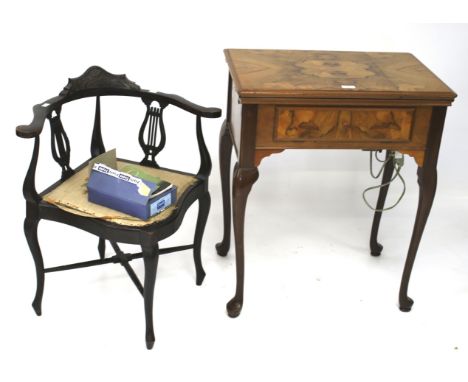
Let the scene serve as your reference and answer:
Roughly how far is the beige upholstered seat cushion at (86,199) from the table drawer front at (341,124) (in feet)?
1.45

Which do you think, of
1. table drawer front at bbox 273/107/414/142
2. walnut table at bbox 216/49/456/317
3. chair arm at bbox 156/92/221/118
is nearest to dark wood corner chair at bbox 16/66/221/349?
chair arm at bbox 156/92/221/118

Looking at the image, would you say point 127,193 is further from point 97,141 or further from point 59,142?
point 97,141

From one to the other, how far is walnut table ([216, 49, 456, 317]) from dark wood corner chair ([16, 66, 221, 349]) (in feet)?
0.66

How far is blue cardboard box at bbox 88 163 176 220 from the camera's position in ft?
8.09

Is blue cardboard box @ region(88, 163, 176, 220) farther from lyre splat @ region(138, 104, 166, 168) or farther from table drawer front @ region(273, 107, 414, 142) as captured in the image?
table drawer front @ region(273, 107, 414, 142)

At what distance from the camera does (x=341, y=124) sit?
2.45 metres

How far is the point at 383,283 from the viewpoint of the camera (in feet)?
9.89

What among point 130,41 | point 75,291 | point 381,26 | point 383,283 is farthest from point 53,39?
point 383,283

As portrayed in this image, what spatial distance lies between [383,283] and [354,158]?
921mm

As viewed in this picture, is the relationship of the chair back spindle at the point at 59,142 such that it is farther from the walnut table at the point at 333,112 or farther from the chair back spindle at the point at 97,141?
the walnut table at the point at 333,112

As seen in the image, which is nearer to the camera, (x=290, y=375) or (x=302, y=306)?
(x=290, y=375)

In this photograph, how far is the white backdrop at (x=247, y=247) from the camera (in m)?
2.58

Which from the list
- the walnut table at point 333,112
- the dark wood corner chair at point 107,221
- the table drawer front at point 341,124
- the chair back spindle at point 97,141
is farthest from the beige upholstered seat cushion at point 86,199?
the table drawer front at point 341,124

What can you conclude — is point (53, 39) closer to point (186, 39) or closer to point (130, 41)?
point (130, 41)
